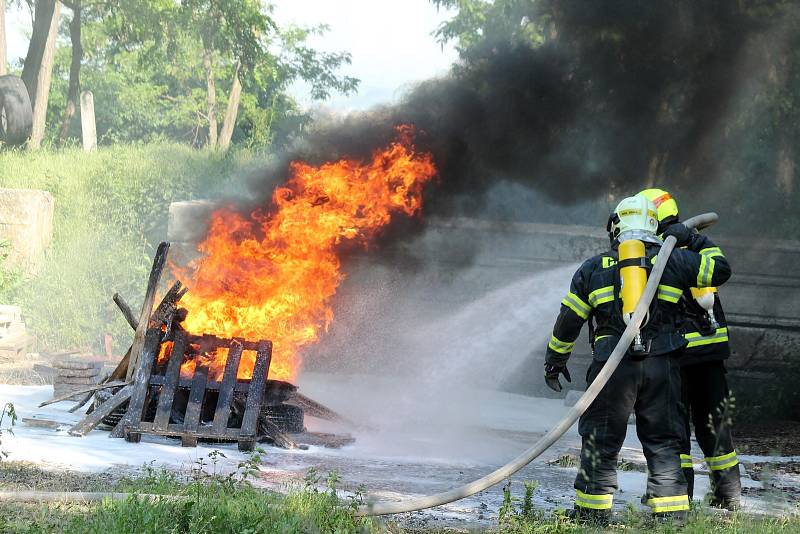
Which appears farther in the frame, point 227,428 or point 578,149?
point 578,149

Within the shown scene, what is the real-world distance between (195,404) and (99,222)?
32.3 ft

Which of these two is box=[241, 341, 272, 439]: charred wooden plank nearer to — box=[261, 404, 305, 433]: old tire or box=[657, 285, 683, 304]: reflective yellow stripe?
box=[261, 404, 305, 433]: old tire

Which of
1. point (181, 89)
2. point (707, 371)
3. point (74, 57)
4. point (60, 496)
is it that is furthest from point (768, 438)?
point (181, 89)

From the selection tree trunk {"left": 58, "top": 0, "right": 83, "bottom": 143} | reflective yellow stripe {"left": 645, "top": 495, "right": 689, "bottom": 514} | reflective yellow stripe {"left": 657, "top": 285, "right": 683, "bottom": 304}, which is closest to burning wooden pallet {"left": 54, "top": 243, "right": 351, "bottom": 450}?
reflective yellow stripe {"left": 645, "top": 495, "right": 689, "bottom": 514}

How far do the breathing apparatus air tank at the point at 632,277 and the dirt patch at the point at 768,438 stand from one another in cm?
381

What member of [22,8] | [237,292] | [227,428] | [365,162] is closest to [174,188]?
[365,162]

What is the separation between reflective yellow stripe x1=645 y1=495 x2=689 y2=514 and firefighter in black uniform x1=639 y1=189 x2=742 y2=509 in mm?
457

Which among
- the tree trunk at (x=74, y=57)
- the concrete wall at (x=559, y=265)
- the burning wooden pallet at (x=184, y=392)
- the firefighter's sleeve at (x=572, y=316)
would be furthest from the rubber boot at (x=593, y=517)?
the tree trunk at (x=74, y=57)

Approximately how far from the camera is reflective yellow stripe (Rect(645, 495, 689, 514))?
538 centimetres

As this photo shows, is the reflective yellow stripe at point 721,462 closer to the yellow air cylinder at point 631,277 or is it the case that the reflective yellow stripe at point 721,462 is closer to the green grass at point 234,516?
the green grass at point 234,516

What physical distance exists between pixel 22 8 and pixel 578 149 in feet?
61.9

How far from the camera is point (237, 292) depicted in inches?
355

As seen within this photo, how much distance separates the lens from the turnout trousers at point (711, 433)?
6.07 metres

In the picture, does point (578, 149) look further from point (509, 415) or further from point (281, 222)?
point (281, 222)
